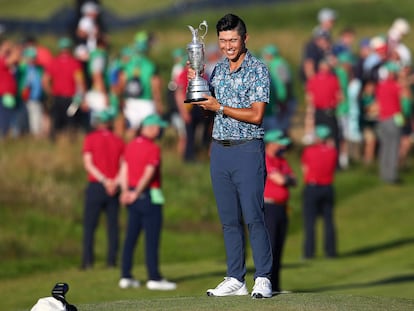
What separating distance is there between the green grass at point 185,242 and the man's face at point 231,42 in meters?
2.01

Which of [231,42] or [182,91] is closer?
[231,42]

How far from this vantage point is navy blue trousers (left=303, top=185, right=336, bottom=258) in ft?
65.8

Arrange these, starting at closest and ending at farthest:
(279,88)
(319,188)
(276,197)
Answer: (276,197), (319,188), (279,88)

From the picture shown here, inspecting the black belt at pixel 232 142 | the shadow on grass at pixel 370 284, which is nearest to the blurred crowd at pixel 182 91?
the shadow on grass at pixel 370 284

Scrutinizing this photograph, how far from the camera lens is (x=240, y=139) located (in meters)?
10.9

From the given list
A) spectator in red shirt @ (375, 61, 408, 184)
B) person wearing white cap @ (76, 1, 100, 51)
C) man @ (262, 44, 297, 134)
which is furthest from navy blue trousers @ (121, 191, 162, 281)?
spectator in red shirt @ (375, 61, 408, 184)

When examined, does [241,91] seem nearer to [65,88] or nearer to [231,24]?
[231,24]

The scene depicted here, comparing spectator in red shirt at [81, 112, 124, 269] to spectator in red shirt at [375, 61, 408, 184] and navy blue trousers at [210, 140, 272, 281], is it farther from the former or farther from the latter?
spectator in red shirt at [375, 61, 408, 184]

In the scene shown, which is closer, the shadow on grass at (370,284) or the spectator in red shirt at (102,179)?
the shadow on grass at (370,284)

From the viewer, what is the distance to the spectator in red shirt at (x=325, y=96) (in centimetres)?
2555

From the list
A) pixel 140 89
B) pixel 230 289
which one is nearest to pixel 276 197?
pixel 230 289

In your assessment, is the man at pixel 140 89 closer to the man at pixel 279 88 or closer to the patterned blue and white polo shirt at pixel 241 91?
the man at pixel 279 88

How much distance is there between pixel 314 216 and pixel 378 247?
147 cm

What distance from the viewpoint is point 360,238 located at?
870 inches
